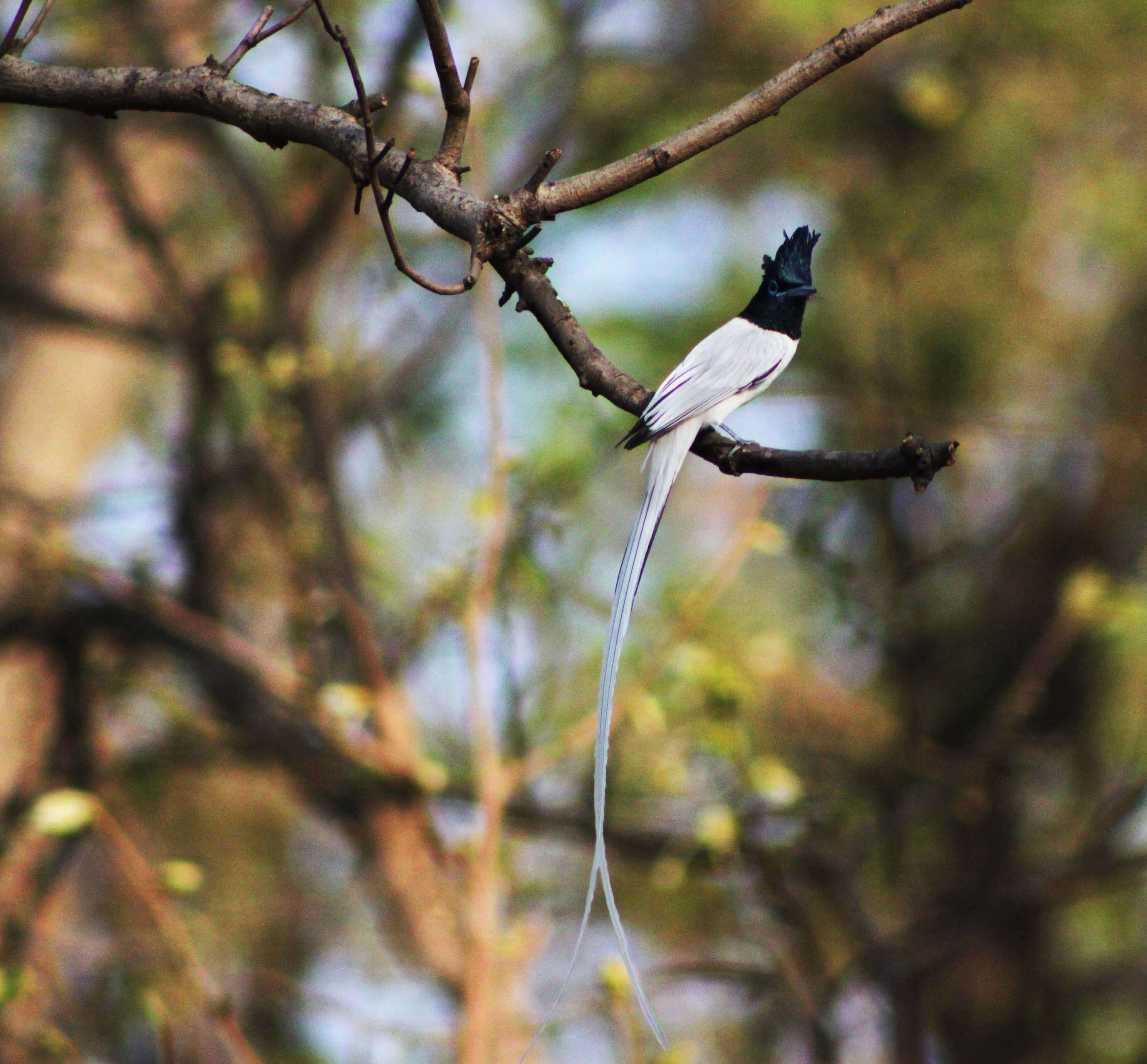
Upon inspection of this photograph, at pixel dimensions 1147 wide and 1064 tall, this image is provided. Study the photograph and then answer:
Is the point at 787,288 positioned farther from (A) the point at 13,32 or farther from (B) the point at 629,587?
(A) the point at 13,32

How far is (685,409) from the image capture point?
1.72 m

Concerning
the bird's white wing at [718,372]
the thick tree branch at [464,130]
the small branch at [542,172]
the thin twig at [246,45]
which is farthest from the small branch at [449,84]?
the bird's white wing at [718,372]

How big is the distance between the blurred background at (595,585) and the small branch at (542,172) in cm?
194

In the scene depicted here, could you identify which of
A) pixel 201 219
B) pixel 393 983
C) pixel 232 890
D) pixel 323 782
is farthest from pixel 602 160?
pixel 232 890

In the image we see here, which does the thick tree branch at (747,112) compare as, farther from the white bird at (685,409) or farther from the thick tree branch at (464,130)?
the white bird at (685,409)

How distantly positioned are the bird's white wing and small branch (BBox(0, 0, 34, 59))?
0.54 metres

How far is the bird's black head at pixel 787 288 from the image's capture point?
2.03 meters

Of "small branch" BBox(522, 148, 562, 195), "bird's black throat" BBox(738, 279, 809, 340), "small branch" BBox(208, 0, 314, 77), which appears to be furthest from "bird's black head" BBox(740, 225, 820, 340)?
"small branch" BBox(208, 0, 314, 77)

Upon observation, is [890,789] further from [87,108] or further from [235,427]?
[87,108]

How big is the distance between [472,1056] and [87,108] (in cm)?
262

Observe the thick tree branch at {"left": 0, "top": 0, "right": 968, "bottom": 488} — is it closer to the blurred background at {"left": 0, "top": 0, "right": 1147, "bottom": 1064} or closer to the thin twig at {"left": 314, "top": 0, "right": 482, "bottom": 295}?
the thin twig at {"left": 314, "top": 0, "right": 482, "bottom": 295}

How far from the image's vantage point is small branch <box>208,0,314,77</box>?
1703 millimetres

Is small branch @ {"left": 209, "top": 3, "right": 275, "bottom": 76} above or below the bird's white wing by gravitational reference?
above

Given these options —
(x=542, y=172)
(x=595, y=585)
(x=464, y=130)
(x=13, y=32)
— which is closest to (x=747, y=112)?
(x=542, y=172)
